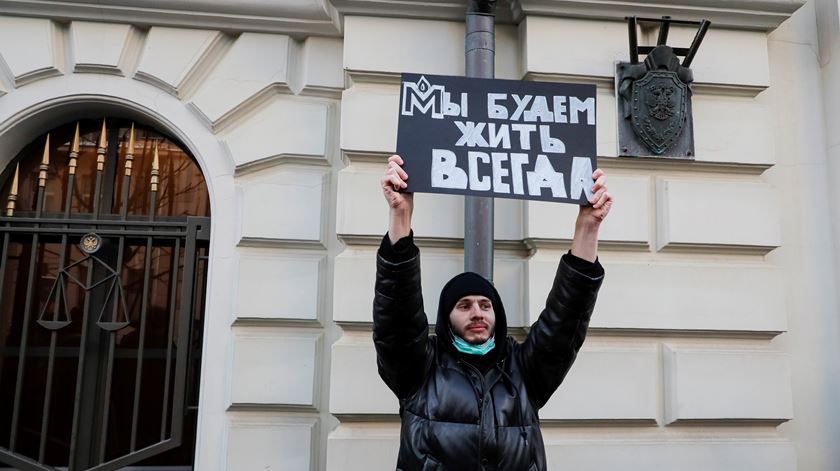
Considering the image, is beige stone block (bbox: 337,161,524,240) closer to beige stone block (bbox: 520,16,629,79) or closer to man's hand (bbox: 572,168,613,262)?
beige stone block (bbox: 520,16,629,79)

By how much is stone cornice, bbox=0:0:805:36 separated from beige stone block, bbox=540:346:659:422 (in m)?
1.90

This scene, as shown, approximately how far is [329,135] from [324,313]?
104 cm

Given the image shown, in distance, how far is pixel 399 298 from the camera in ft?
7.23

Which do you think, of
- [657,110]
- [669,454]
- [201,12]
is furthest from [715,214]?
[201,12]

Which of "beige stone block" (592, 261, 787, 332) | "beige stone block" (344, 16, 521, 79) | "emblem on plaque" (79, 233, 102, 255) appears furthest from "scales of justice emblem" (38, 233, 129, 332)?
"beige stone block" (592, 261, 787, 332)

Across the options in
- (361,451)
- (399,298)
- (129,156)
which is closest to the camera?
(399,298)

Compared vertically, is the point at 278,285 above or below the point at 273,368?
above

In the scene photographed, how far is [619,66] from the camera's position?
3.65m

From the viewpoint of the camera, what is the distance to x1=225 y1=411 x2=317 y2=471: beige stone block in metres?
3.53

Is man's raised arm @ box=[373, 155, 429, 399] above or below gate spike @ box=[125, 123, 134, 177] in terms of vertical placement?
below

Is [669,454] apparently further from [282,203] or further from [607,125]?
[282,203]

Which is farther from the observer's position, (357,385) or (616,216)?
(616,216)

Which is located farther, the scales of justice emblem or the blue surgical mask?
the scales of justice emblem

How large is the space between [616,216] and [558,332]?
1.41m
